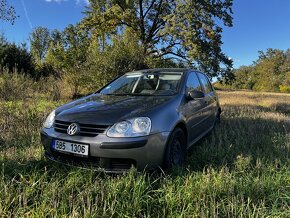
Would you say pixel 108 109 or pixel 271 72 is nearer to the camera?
pixel 108 109

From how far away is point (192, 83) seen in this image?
5457mm

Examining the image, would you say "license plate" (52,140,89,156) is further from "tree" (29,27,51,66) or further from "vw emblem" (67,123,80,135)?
"tree" (29,27,51,66)

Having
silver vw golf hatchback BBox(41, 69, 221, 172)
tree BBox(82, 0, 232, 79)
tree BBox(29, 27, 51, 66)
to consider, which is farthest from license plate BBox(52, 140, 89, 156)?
tree BBox(29, 27, 51, 66)

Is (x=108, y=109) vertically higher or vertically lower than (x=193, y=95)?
lower

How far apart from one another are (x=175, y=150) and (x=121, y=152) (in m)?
0.98

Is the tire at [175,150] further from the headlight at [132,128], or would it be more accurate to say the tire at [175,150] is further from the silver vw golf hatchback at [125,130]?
the headlight at [132,128]

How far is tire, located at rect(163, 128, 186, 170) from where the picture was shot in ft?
12.9

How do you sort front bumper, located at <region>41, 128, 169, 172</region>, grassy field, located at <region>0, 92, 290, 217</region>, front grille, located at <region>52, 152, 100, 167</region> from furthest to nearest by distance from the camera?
front grille, located at <region>52, 152, 100, 167</region>
front bumper, located at <region>41, 128, 169, 172</region>
grassy field, located at <region>0, 92, 290, 217</region>

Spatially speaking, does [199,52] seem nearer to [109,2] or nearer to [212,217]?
[109,2]

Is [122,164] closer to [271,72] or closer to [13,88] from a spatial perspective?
[13,88]

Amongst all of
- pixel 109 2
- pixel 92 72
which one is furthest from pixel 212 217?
pixel 109 2

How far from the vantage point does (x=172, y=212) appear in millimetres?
3055

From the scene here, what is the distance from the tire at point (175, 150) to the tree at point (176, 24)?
13127mm

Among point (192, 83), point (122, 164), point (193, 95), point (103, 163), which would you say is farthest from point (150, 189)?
point (192, 83)
